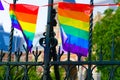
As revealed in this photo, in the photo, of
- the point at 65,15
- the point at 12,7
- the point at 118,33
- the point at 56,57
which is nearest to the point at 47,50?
the point at 56,57

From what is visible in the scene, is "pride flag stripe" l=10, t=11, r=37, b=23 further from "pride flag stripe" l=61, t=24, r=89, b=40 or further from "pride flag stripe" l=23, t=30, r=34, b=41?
"pride flag stripe" l=61, t=24, r=89, b=40

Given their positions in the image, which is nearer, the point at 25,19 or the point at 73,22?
the point at 73,22

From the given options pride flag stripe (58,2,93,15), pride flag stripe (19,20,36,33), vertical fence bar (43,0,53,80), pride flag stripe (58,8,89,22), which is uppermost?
pride flag stripe (58,2,93,15)

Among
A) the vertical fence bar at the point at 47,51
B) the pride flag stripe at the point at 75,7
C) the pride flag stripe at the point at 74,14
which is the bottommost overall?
the vertical fence bar at the point at 47,51

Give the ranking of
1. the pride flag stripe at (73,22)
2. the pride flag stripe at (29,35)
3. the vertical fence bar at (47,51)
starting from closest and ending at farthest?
the vertical fence bar at (47,51) < the pride flag stripe at (73,22) < the pride flag stripe at (29,35)

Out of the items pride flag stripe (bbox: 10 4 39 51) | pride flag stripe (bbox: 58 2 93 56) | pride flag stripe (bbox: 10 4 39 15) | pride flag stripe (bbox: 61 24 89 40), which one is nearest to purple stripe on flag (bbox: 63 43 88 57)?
pride flag stripe (bbox: 58 2 93 56)

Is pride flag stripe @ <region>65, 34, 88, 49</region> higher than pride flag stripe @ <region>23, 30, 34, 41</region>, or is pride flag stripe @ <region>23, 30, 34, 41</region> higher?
pride flag stripe @ <region>23, 30, 34, 41</region>

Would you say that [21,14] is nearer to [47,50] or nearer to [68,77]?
[47,50]

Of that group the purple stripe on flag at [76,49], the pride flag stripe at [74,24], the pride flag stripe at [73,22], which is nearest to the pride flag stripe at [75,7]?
the pride flag stripe at [74,24]

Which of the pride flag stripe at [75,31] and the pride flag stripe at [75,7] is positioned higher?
the pride flag stripe at [75,7]

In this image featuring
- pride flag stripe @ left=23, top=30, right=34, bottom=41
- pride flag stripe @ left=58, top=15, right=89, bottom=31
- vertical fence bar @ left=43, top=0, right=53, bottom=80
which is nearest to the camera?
Answer: vertical fence bar @ left=43, top=0, right=53, bottom=80

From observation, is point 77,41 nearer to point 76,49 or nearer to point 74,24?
point 76,49

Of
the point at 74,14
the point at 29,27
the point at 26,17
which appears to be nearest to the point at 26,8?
the point at 26,17

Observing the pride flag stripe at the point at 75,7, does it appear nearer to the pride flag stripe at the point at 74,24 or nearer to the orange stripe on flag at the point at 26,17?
the pride flag stripe at the point at 74,24
